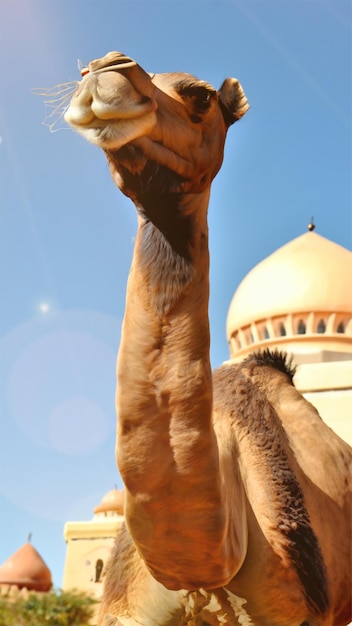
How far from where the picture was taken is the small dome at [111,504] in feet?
65.7

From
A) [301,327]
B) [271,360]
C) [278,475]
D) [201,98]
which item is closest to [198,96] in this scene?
[201,98]

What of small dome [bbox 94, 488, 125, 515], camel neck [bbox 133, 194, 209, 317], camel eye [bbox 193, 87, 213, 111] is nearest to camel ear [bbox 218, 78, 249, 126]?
camel eye [bbox 193, 87, 213, 111]

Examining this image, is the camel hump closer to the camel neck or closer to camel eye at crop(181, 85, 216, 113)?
the camel neck

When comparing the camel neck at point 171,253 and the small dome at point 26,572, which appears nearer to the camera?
the camel neck at point 171,253

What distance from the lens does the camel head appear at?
172 cm

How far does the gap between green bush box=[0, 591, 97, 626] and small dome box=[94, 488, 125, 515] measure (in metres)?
3.60

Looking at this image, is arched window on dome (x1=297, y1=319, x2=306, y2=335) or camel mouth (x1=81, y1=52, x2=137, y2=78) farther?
arched window on dome (x1=297, y1=319, x2=306, y2=335)

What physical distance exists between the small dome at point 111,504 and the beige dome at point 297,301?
604 centimetres

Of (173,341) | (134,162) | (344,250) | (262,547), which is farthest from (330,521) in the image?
(344,250)

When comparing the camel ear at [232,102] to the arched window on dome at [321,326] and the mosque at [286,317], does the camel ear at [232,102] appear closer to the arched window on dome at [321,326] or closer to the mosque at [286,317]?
the mosque at [286,317]

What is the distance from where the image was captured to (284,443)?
287 cm

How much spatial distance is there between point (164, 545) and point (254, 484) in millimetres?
636

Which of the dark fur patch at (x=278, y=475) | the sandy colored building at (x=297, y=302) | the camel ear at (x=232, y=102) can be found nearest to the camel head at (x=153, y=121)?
the camel ear at (x=232, y=102)

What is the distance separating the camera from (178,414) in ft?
6.35
